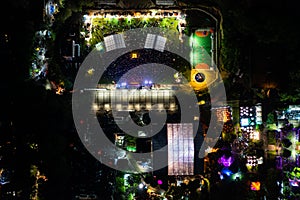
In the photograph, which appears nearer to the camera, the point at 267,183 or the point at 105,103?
the point at 267,183

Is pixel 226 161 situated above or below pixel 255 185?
above

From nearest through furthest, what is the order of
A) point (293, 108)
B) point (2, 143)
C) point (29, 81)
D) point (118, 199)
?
1. point (2, 143)
2. point (29, 81)
3. point (118, 199)
4. point (293, 108)

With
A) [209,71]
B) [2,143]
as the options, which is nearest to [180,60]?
[209,71]

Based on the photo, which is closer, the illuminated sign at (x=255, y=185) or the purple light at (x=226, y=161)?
the illuminated sign at (x=255, y=185)

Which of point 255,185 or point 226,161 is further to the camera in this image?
point 226,161

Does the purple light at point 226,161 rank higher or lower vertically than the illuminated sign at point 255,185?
higher

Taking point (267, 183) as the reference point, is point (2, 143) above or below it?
above

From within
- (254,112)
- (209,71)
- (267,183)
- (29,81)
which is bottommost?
(267,183)

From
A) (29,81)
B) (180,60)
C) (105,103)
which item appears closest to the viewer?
(29,81)

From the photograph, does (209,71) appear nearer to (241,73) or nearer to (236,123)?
(241,73)

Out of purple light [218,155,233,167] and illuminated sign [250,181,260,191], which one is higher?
purple light [218,155,233,167]

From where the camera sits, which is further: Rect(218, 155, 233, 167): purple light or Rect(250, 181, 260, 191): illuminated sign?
Rect(218, 155, 233, 167): purple light
